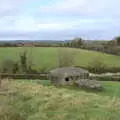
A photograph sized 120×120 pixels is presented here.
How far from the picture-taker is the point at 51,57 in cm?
7231

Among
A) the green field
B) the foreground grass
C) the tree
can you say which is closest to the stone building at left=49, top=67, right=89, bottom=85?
the green field

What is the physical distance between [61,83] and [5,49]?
38161mm

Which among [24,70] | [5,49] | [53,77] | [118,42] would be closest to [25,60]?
[24,70]

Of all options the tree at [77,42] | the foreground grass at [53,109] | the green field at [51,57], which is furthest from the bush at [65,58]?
the foreground grass at [53,109]

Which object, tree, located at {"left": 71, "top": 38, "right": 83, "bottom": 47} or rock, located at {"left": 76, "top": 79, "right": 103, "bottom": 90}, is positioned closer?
rock, located at {"left": 76, "top": 79, "right": 103, "bottom": 90}

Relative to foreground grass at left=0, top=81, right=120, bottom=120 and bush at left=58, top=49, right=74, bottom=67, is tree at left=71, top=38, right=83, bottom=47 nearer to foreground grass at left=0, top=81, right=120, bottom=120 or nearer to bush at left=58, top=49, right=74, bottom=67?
bush at left=58, top=49, right=74, bottom=67

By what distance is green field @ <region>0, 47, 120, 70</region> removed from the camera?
66688 millimetres

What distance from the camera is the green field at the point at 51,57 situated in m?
66.7

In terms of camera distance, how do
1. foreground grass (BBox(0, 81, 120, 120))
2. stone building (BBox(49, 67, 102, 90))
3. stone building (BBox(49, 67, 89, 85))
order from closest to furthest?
1. foreground grass (BBox(0, 81, 120, 120))
2. stone building (BBox(49, 67, 102, 90))
3. stone building (BBox(49, 67, 89, 85))

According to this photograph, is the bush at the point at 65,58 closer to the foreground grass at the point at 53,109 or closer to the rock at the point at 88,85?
the rock at the point at 88,85

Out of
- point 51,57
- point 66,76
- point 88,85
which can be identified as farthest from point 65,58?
point 88,85

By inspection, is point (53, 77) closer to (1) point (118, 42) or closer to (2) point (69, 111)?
(2) point (69, 111)

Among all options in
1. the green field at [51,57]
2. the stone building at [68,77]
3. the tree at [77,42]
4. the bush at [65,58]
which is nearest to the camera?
the stone building at [68,77]

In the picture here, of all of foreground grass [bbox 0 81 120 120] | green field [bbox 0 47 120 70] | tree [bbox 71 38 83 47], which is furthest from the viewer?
tree [bbox 71 38 83 47]
